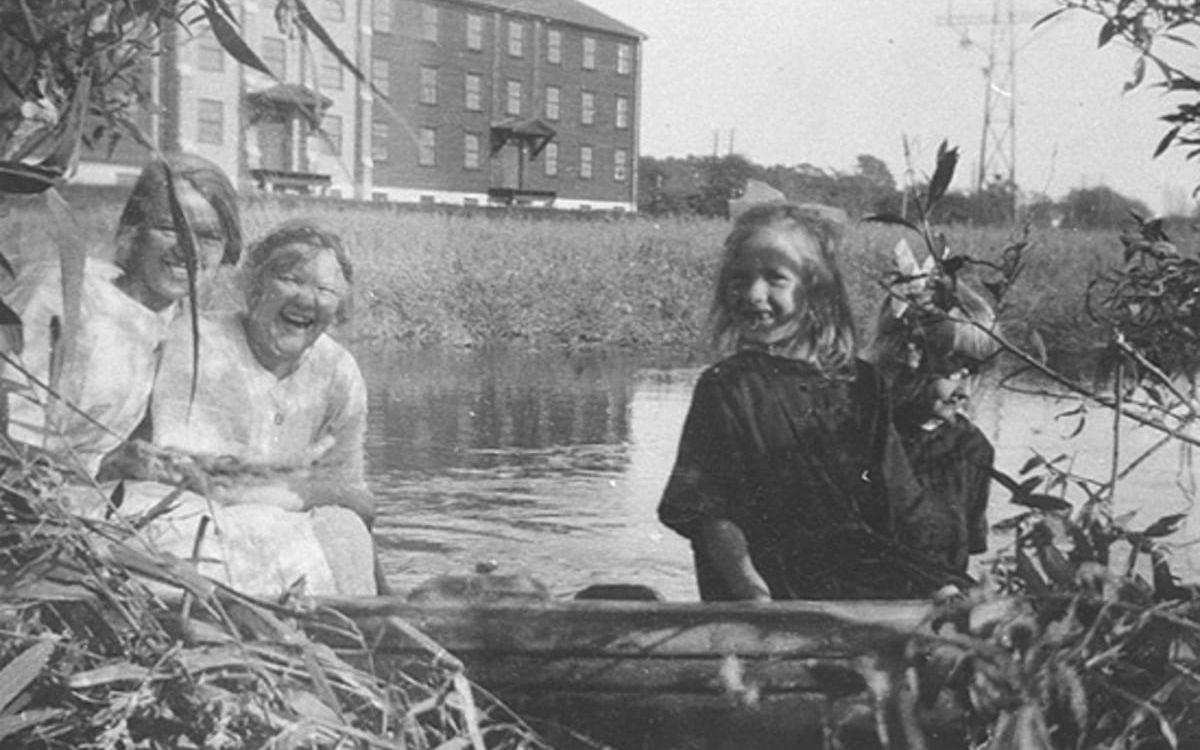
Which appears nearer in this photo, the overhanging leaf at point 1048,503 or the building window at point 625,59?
the overhanging leaf at point 1048,503

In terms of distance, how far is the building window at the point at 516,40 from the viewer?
2.29 m

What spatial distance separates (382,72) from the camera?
2221 mm

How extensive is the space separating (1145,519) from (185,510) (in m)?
1.42

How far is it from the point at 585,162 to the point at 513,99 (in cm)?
16

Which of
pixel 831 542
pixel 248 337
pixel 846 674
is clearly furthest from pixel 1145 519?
pixel 248 337

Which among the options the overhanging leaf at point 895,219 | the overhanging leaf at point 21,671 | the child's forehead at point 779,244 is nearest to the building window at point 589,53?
the child's forehead at point 779,244

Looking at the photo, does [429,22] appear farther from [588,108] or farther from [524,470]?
[524,470]

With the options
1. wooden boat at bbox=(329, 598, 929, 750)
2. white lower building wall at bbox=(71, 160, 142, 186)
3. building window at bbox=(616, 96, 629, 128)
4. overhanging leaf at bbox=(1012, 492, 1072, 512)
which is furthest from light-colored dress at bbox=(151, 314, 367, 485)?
overhanging leaf at bbox=(1012, 492, 1072, 512)

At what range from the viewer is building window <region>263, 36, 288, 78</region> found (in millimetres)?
1881

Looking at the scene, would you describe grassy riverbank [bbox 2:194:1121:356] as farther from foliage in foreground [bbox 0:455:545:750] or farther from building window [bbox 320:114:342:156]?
Answer: foliage in foreground [bbox 0:455:545:750]

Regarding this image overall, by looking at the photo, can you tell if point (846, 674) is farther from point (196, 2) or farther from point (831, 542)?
point (196, 2)

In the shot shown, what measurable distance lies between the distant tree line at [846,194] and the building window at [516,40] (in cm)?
26

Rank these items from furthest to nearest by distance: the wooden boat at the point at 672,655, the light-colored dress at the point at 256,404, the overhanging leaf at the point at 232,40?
Result: the light-colored dress at the point at 256,404, the wooden boat at the point at 672,655, the overhanging leaf at the point at 232,40

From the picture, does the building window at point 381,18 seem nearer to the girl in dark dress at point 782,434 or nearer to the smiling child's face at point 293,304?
the smiling child's face at point 293,304
